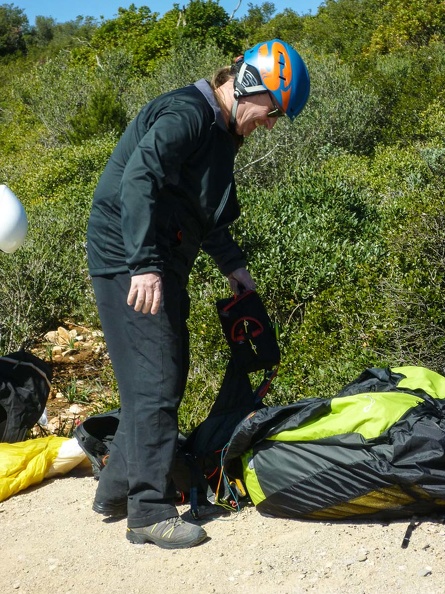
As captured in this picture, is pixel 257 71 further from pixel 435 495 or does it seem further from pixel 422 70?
pixel 422 70

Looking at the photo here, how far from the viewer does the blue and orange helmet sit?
3.21 metres

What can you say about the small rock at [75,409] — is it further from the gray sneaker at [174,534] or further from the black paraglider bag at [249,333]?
the gray sneaker at [174,534]

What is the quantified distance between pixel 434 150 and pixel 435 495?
21.7 feet

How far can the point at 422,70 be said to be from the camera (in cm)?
1593

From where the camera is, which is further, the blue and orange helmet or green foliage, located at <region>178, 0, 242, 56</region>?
green foliage, located at <region>178, 0, 242, 56</region>

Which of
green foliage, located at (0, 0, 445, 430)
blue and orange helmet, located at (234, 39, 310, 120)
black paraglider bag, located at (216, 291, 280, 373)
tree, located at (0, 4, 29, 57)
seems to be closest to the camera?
blue and orange helmet, located at (234, 39, 310, 120)

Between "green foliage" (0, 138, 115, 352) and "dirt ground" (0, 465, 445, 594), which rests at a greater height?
"green foliage" (0, 138, 115, 352)

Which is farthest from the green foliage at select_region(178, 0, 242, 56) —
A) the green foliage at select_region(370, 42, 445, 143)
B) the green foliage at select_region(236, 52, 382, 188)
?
the green foliage at select_region(236, 52, 382, 188)

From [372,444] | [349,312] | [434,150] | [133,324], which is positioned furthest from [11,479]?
[434,150]

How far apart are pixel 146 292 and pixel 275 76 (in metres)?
0.96

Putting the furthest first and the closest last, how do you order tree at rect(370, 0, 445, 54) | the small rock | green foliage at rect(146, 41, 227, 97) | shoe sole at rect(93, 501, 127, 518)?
tree at rect(370, 0, 445, 54) → green foliage at rect(146, 41, 227, 97) → the small rock → shoe sole at rect(93, 501, 127, 518)

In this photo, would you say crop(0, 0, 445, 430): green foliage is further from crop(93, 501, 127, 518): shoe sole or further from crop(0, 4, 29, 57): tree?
crop(0, 4, 29, 57): tree

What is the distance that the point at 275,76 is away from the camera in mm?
3209

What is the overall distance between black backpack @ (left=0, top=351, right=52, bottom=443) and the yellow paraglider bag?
→ 0.47ft
